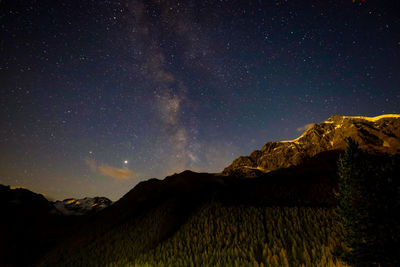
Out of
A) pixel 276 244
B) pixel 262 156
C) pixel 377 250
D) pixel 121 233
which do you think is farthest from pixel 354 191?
pixel 262 156

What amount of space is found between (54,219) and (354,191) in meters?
45.3

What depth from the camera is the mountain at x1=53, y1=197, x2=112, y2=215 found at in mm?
44125

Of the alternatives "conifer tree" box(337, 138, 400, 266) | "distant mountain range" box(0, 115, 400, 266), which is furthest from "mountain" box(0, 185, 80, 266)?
"conifer tree" box(337, 138, 400, 266)

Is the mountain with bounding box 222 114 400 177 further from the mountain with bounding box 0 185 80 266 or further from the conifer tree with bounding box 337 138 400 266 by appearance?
the conifer tree with bounding box 337 138 400 266

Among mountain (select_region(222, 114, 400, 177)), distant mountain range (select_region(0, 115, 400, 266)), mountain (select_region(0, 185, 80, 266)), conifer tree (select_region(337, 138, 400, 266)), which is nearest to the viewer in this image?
conifer tree (select_region(337, 138, 400, 266))

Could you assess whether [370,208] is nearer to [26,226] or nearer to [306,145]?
[26,226]

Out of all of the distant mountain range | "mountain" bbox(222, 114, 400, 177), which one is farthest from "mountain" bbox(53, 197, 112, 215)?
"mountain" bbox(222, 114, 400, 177)

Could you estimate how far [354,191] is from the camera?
5621 mm

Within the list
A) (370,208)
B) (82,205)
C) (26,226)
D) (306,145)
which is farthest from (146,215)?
(306,145)

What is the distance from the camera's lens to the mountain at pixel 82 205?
44125 mm

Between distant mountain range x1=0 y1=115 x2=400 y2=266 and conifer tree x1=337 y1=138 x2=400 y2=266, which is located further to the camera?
distant mountain range x1=0 y1=115 x2=400 y2=266

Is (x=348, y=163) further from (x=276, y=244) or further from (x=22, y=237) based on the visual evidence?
(x=22, y=237)

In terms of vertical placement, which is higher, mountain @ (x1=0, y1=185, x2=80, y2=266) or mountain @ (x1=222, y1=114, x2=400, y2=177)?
mountain @ (x1=222, y1=114, x2=400, y2=177)

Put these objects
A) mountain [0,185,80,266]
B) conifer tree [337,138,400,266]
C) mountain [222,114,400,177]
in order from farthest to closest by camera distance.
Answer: mountain [222,114,400,177]
mountain [0,185,80,266]
conifer tree [337,138,400,266]
